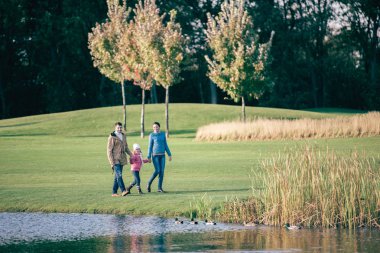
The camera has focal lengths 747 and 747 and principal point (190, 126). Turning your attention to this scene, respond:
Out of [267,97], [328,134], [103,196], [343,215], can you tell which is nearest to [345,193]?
[343,215]

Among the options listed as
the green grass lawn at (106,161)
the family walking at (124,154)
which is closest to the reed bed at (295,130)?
the green grass lawn at (106,161)

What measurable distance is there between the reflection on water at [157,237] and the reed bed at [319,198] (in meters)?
0.50

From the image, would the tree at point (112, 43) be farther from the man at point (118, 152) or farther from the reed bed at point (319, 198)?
the reed bed at point (319, 198)

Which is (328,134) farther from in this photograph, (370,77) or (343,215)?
(370,77)

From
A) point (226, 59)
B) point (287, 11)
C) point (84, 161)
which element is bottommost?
point (84, 161)

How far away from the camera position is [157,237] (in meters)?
13.7

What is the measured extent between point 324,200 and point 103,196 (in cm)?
627

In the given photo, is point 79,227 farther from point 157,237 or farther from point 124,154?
point 124,154

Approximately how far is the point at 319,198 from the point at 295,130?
2359 cm

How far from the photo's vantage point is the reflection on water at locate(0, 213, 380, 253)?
12633mm

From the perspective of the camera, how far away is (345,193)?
14789 millimetres

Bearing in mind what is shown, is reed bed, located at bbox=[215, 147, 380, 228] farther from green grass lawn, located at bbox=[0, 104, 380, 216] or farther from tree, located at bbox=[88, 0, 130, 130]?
tree, located at bbox=[88, 0, 130, 130]

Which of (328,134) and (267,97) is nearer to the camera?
(328,134)

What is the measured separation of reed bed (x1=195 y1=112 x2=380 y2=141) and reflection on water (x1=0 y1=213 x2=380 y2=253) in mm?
23043
